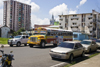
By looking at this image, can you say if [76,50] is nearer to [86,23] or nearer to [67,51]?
[67,51]

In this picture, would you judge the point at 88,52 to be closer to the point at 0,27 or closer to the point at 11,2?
the point at 0,27

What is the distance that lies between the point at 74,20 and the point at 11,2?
47.1m

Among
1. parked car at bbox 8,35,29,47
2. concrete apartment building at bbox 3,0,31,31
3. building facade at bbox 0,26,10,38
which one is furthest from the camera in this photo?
concrete apartment building at bbox 3,0,31,31

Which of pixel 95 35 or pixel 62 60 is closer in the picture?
pixel 62 60

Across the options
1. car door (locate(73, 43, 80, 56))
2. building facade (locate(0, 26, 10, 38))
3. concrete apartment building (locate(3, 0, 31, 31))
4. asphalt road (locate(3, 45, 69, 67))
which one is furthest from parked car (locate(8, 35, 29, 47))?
concrete apartment building (locate(3, 0, 31, 31))

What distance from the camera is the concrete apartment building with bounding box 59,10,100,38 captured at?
7094cm

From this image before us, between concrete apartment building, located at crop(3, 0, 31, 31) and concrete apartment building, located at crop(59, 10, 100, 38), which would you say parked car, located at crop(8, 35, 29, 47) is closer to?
concrete apartment building, located at crop(59, 10, 100, 38)

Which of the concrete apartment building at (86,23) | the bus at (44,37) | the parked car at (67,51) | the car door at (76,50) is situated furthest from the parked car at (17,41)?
the concrete apartment building at (86,23)

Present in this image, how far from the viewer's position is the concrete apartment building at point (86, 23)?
233 feet

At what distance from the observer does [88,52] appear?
14070 mm

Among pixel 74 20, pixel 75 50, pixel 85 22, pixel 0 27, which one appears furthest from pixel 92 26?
pixel 75 50

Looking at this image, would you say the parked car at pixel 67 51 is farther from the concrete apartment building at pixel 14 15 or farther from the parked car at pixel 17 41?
the concrete apartment building at pixel 14 15

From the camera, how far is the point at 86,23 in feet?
237

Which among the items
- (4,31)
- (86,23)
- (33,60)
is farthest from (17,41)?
(86,23)
